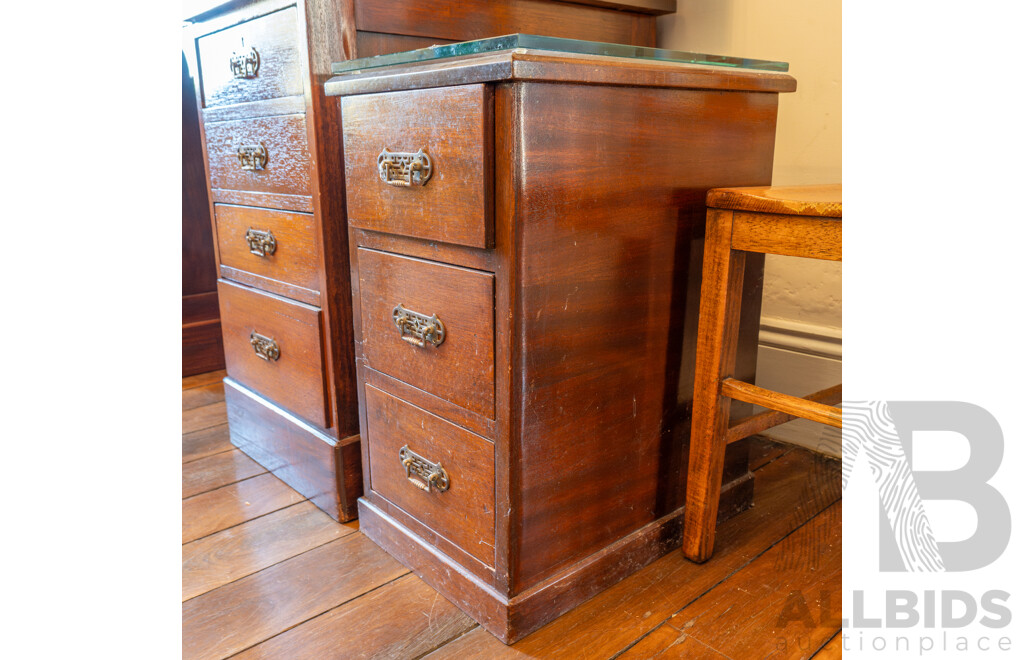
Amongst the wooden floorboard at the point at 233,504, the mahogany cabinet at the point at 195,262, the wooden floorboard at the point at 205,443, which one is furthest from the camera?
the mahogany cabinet at the point at 195,262

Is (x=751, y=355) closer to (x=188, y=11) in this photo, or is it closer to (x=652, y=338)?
(x=652, y=338)

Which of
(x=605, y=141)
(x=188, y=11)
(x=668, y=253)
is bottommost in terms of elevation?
(x=668, y=253)

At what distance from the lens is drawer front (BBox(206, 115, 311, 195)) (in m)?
1.08

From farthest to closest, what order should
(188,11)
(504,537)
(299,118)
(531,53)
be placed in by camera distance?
(188,11)
(299,118)
(504,537)
(531,53)

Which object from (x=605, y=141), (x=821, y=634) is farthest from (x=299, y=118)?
(x=821, y=634)

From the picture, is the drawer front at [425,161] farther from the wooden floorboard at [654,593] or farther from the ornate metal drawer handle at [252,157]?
the wooden floorboard at [654,593]

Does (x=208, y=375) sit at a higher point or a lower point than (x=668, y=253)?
lower

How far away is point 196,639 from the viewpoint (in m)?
0.86

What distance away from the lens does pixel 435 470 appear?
923 millimetres

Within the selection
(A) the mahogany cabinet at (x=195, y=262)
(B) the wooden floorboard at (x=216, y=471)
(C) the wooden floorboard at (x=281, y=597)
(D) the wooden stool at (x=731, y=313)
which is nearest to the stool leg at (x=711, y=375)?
(D) the wooden stool at (x=731, y=313)

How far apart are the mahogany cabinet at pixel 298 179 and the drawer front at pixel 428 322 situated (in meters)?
0.16

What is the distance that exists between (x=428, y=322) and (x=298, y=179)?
0.39m

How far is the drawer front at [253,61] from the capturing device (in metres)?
1.04

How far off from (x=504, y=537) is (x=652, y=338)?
0.33 m
